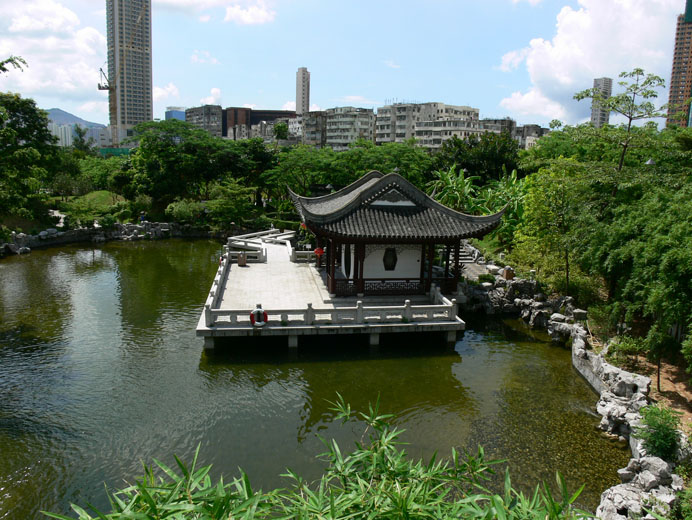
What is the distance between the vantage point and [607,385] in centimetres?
1387

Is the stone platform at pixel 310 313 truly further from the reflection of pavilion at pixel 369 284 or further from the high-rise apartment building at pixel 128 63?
the high-rise apartment building at pixel 128 63

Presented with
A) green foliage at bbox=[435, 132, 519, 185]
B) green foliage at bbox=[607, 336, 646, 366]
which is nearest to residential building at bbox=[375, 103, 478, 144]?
green foliage at bbox=[435, 132, 519, 185]

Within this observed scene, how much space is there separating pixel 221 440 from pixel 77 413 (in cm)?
404

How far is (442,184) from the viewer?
3741 centimetres

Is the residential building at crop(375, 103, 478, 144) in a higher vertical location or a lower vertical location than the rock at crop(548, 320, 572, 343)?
higher

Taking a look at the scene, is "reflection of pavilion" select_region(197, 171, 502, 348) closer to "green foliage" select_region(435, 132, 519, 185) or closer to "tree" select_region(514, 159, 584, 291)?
"tree" select_region(514, 159, 584, 291)

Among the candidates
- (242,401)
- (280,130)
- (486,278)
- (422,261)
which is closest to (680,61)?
(280,130)

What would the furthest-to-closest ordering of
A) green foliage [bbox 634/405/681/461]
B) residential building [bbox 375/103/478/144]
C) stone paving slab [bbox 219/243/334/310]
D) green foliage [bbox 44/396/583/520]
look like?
residential building [bbox 375/103/478/144]
stone paving slab [bbox 219/243/334/310]
green foliage [bbox 634/405/681/461]
green foliage [bbox 44/396/583/520]

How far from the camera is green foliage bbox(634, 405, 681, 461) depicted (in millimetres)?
10133

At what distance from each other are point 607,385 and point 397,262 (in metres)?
8.51

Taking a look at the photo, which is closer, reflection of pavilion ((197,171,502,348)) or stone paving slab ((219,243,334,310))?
reflection of pavilion ((197,171,502,348))

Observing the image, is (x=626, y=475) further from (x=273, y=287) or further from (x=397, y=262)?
(x=273, y=287)

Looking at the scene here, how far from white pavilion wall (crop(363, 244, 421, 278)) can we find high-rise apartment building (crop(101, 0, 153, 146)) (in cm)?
15097

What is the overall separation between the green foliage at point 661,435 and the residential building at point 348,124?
102995mm
